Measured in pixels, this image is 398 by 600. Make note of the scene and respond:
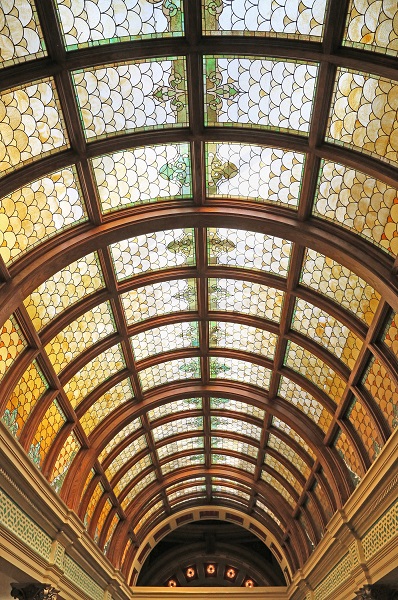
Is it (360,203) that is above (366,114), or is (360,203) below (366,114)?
below

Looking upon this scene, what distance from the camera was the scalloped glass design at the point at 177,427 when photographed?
18017 mm

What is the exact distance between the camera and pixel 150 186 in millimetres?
9266

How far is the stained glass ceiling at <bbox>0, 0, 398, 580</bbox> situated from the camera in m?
6.86

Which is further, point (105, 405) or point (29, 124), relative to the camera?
point (105, 405)

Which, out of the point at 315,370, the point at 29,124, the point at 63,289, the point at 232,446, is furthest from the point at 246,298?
the point at 232,446

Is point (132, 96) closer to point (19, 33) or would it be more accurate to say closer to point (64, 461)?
point (19, 33)

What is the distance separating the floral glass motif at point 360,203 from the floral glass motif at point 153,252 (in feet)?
9.53

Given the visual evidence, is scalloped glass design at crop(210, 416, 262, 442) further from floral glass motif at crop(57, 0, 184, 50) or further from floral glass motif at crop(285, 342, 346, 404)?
floral glass motif at crop(57, 0, 184, 50)

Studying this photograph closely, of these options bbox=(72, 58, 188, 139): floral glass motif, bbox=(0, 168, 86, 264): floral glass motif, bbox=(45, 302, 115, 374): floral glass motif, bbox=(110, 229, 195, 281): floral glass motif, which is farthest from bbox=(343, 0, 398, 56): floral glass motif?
bbox=(45, 302, 115, 374): floral glass motif

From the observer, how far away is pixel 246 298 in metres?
12.4

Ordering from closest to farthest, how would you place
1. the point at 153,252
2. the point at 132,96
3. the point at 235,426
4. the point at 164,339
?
the point at 132,96, the point at 153,252, the point at 164,339, the point at 235,426

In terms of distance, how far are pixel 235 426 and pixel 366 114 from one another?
13180 mm

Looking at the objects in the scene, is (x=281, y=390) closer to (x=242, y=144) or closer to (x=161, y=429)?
(x=161, y=429)

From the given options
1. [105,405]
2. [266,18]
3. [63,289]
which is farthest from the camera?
[105,405]
